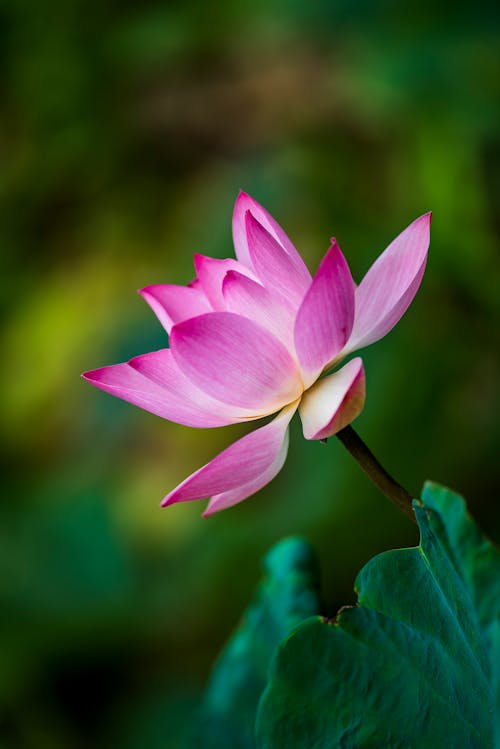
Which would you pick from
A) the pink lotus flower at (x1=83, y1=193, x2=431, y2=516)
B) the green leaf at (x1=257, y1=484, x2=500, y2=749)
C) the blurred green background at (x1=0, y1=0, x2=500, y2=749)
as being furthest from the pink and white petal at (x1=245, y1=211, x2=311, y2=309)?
the blurred green background at (x1=0, y1=0, x2=500, y2=749)

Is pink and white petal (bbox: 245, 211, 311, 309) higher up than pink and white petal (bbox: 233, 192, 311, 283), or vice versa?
pink and white petal (bbox: 233, 192, 311, 283)

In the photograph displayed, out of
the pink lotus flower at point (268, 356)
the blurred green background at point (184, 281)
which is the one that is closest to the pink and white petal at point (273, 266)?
the pink lotus flower at point (268, 356)

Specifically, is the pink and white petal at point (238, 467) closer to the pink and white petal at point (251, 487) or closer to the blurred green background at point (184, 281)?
the pink and white petal at point (251, 487)

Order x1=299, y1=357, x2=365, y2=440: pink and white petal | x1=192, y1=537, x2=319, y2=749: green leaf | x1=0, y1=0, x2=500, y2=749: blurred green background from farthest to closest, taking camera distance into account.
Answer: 1. x1=0, y1=0, x2=500, y2=749: blurred green background
2. x1=192, y1=537, x2=319, y2=749: green leaf
3. x1=299, y1=357, x2=365, y2=440: pink and white petal

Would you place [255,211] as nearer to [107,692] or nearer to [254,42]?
[107,692]

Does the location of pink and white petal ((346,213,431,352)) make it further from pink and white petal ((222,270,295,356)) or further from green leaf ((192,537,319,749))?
green leaf ((192,537,319,749))

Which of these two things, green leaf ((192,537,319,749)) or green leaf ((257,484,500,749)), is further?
green leaf ((192,537,319,749))
